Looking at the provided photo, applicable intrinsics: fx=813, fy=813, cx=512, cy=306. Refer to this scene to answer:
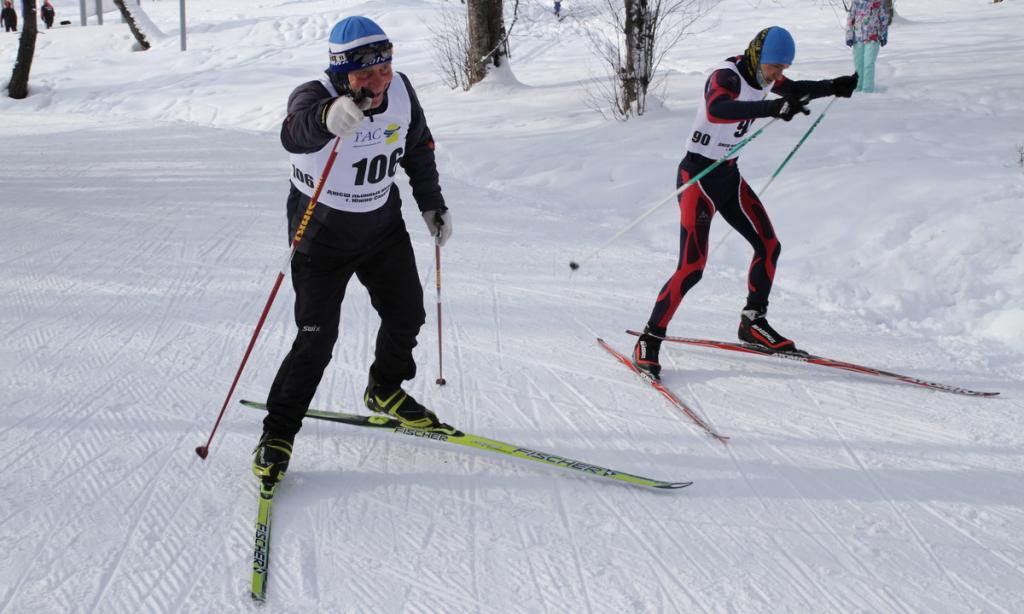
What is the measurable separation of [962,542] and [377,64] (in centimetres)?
283

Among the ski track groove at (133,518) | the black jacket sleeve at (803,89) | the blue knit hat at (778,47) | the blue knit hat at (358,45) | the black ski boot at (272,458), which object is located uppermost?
the blue knit hat at (358,45)

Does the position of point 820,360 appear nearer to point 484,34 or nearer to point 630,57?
point 630,57

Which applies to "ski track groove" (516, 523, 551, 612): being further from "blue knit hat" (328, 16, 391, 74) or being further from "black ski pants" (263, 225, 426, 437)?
"blue knit hat" (328, 16, 391, 74)

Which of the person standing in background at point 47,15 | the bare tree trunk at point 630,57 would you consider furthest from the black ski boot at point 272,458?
the person standing in background at point 47,15

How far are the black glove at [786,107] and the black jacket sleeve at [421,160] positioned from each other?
1.66 meters

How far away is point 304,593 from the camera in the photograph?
107 inches

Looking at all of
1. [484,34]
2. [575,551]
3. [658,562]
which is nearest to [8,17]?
[484,34]

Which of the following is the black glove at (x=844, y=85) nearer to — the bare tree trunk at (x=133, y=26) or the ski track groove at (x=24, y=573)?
the ski track groove at (x=24, y=573)

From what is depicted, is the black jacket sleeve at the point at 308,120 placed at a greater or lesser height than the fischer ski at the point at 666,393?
greater

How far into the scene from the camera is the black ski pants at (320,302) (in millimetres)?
3246

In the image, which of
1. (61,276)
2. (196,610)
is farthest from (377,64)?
(61,276)

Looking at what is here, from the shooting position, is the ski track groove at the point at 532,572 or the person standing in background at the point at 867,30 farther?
the person standing in background at the point at 867,30

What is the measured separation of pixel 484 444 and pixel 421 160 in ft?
4.24

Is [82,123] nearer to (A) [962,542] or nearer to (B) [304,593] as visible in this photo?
(B) [304,593]
